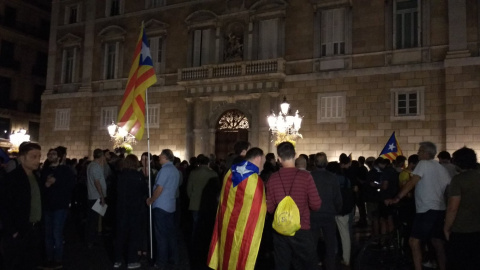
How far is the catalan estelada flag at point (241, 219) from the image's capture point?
4.65 m

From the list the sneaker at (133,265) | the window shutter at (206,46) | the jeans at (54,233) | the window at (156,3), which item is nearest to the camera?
the jeans at (54,233)

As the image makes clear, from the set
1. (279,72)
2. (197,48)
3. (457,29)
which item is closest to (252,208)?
(279,72)

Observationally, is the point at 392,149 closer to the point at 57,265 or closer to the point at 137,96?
the point at 137,96

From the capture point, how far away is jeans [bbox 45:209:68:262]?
6.96m

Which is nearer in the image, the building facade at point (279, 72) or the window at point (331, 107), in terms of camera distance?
the building facade at point (279, 72)

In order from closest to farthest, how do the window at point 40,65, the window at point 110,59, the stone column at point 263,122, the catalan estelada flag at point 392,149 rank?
the catalan estelada flag at point 392,149 < the stone column at point 263,122 < the window at point 110,59 < the window at point 40,65

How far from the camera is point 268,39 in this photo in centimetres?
1886

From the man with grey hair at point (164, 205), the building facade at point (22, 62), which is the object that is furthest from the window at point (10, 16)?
the man with grey hair at point (164, 205)

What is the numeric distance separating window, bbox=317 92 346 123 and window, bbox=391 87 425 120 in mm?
1970

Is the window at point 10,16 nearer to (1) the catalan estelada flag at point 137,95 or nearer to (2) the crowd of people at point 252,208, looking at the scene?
(2) the crowd of people at point 252,208

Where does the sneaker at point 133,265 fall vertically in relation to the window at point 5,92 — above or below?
below

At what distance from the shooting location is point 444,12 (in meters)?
15.6

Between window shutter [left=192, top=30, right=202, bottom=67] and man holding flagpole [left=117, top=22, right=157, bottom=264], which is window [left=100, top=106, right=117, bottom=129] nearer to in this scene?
window shutter [left=192, top=30, right=202, bottom=67]

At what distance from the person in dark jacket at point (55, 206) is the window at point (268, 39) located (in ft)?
43.2
